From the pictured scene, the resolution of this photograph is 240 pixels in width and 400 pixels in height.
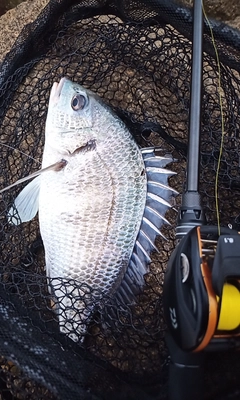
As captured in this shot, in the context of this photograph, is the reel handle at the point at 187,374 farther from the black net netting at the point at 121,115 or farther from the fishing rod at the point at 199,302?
the black net netting at the point at 121,115

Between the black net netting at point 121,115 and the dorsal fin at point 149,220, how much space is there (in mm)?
69

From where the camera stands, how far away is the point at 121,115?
1961mm

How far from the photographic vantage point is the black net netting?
64.3 inches

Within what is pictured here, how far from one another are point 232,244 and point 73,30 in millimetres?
1220

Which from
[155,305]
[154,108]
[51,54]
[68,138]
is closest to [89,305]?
[155,305]

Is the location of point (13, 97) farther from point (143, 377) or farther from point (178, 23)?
point (143, 377)

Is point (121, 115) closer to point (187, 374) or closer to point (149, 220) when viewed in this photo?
point (149, 220)

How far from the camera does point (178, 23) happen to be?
6.21ft

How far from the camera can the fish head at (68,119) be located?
1.80 metres

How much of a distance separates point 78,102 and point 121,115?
21 centimetres

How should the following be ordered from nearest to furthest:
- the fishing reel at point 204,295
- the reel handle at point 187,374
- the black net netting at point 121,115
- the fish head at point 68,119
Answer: the fishing reel at point 204,295, the reel handle at point 187,374, the black net netting at point 121,115, the fish head at point 68,119

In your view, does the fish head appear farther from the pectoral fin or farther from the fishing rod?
the fishing rod

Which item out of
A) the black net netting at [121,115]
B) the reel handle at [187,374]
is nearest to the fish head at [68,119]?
the black net netting at [121,115]

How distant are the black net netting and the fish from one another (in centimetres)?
6
